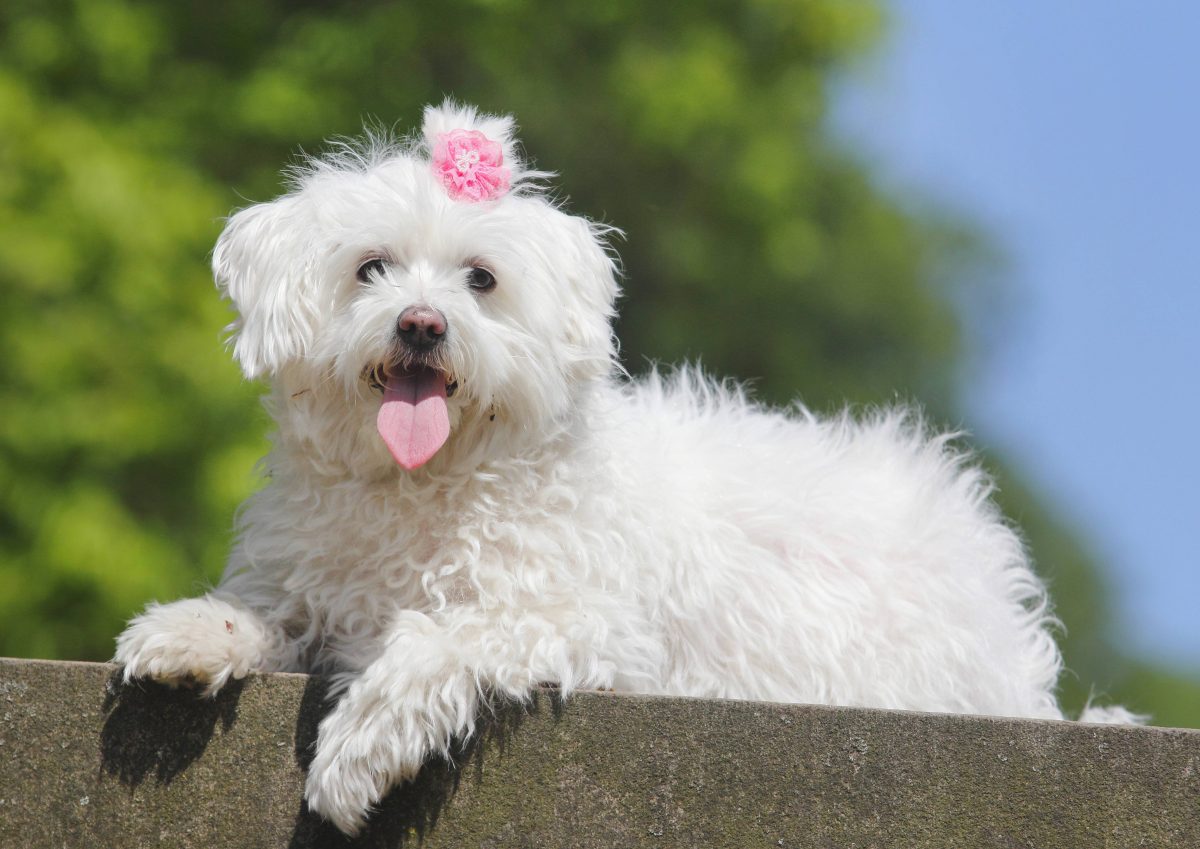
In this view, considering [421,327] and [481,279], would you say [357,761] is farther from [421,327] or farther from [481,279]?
[481,279]

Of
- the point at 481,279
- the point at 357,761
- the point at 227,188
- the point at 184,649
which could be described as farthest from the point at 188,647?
the point at 227,188

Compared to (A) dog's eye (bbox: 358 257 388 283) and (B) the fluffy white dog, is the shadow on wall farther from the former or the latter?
(A) dog's eye (bbox: 358 257 388 283)

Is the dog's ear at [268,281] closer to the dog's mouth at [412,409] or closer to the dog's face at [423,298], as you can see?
the dog's face at [423,298]

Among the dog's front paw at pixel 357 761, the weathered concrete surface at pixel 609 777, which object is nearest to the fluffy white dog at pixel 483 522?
the dog's front paw at pixel 357 761

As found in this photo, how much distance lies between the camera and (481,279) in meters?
3.31

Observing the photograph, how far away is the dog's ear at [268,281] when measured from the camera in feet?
10.7

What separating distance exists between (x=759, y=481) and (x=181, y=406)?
478 centimetres

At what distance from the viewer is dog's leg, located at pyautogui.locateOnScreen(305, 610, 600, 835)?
9.43 feet

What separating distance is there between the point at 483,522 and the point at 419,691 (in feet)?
1.59

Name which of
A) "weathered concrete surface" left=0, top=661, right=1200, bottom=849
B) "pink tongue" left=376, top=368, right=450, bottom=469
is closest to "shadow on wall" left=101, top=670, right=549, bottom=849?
"weathered concrete surface" left=0, top=661, right=1200, bottom=849

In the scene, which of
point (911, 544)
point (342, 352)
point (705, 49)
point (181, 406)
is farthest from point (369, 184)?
point (705, 49)

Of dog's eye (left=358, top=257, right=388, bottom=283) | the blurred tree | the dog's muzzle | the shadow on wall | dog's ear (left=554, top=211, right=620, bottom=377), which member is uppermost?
the blurred tree

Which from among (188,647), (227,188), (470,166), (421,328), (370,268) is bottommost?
(188,647)

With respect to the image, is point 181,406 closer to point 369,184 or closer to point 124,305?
point 124,305
